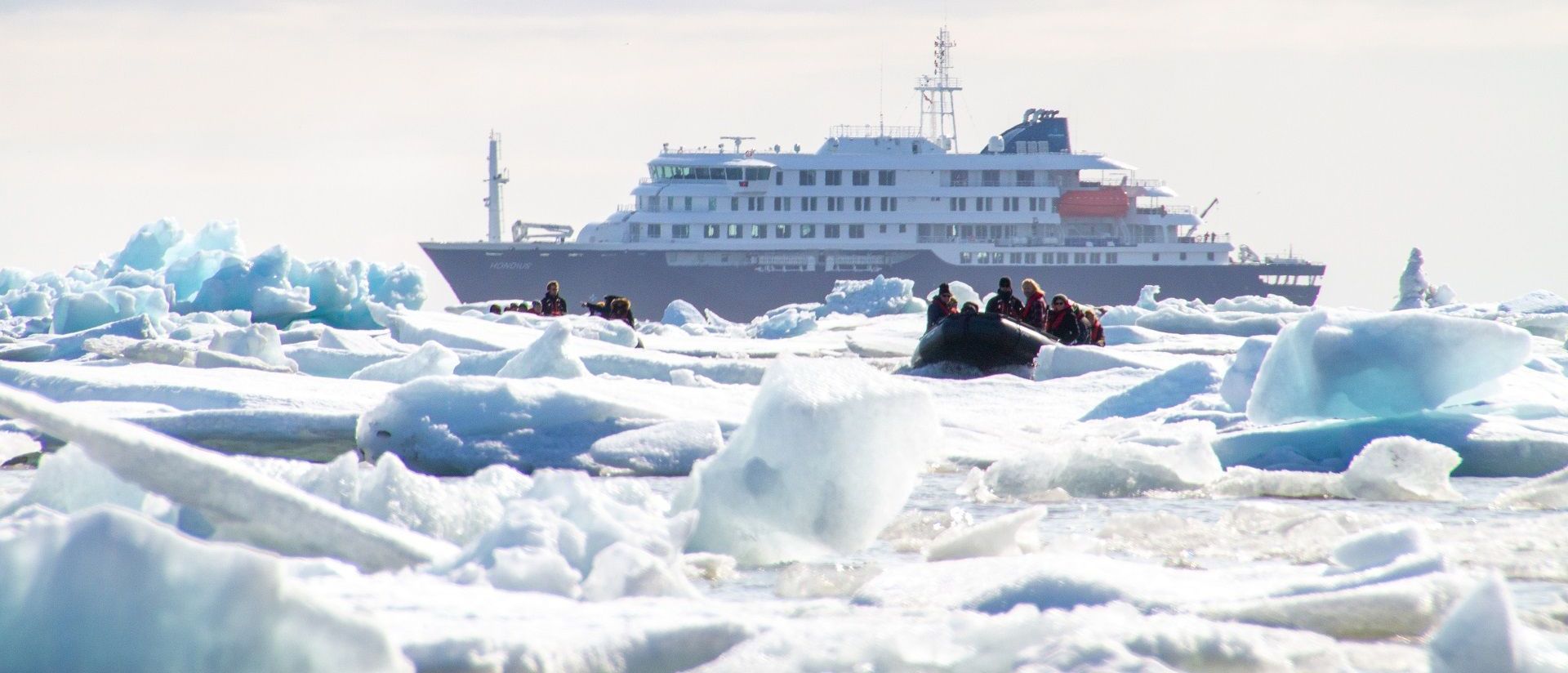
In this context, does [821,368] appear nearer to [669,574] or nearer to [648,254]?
[669,574]

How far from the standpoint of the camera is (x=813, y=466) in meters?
3.31

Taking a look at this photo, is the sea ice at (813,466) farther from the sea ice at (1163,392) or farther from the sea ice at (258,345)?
the sea ice at (258,345)

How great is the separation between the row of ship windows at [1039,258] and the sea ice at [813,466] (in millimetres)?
37964

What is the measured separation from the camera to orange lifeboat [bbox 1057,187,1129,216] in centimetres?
4138

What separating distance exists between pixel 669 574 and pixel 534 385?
3.31 metres

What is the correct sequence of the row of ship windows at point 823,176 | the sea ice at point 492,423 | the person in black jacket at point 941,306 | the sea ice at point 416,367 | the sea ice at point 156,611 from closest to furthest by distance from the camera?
the sea ice at point 156,611, the sea ice at point 492,423, the sea ice at point 416,367, the person in black jacket at point 941,306, the row of ship windows at point 823,176

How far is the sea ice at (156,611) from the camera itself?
171 cm

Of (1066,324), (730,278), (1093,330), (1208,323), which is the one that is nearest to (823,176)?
(730,278)

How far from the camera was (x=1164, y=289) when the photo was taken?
4188 centimetres

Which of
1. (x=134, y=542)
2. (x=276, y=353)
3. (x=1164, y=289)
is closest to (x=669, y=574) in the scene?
(x=134, y=542)

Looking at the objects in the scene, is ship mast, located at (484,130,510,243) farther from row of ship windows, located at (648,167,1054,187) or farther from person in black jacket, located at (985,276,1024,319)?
person in black jacket, located at (985,276,1024,319)

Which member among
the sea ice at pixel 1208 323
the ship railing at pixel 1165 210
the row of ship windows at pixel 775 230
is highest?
the ship railing at pixel 1165 210

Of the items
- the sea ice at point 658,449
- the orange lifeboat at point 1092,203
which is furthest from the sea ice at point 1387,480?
the orange lifeboat at point 1092,203

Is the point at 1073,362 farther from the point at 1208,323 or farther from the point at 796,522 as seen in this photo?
the point at 1208,323
